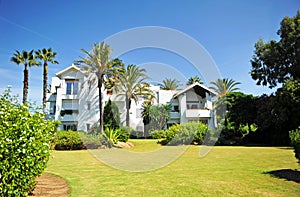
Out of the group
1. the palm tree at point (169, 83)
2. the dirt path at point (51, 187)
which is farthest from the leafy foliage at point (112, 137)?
the palm tree at point (169, 83)

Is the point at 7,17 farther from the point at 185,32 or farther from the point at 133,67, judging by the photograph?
the point at 133,67

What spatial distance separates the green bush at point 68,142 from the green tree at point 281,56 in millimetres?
22290

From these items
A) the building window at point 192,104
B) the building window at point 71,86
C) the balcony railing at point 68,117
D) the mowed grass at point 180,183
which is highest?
the building window at point 71,86

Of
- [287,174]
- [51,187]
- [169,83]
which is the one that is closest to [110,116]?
[169,83]

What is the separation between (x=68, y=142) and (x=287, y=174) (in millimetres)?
17585

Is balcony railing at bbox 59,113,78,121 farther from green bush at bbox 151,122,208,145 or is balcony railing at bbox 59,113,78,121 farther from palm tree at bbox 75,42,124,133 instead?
green bush at bbox 151,122,208,145

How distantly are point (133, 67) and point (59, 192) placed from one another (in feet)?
110

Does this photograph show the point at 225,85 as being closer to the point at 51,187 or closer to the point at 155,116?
the point at 155,116

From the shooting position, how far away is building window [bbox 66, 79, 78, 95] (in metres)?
38.3

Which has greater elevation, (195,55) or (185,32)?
(185,32)

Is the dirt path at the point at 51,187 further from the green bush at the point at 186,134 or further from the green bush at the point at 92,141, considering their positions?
the green bush at the point at 186,134

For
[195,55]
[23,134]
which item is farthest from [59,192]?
[195,55]

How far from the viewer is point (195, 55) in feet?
51.2

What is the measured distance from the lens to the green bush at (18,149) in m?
4.42
